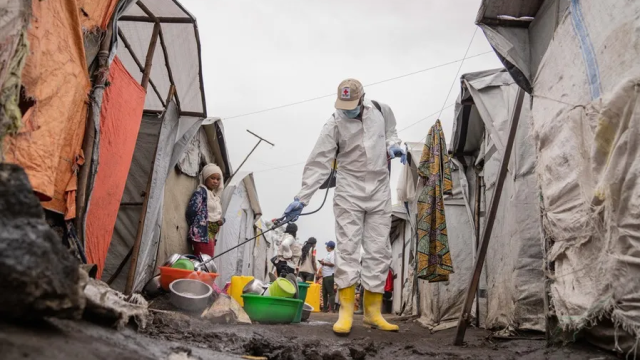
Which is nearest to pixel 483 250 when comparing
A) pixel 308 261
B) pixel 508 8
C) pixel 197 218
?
pixel 508 8

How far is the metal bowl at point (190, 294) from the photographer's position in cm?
345

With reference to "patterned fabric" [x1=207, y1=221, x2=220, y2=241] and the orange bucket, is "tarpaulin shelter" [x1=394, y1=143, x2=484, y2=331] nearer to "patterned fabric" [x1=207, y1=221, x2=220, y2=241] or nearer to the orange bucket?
the orange bucket

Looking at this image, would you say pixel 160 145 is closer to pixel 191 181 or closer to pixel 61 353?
pixel 191 181

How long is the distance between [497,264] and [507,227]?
412mm

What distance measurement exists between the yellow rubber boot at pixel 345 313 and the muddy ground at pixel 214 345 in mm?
67

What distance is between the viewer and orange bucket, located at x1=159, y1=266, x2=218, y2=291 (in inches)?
154

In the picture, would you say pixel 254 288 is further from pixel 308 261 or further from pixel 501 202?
pixel 308 261

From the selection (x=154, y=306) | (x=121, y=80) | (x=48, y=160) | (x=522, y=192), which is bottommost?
(x=154, y=306)

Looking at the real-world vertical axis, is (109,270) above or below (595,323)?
below

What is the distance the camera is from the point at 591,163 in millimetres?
1803

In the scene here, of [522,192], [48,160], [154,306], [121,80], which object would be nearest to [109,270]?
[154,306]

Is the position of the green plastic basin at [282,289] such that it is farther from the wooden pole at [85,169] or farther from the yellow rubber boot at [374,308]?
the wooden pole at [85,169]

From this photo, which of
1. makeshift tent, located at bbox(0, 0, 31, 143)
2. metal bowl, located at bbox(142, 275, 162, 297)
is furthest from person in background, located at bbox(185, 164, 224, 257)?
makeshift tent, located at bbox(0, 0, 31, 143)

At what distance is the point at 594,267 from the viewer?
188 centimetres
